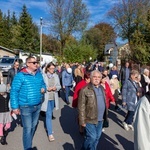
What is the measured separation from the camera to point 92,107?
4102 mm

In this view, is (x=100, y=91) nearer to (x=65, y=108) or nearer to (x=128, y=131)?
(x=128, y=131)

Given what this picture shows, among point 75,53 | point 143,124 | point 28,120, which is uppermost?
point 75,53

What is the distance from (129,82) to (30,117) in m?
3.35

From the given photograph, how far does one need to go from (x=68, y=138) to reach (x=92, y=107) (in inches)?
85.9

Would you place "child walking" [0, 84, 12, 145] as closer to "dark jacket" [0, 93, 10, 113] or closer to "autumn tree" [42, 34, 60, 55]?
"dark jacket" [0, 93, 10, 113]

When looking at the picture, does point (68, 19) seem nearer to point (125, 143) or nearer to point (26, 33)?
point (26, 33)

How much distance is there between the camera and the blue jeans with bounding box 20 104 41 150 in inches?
174

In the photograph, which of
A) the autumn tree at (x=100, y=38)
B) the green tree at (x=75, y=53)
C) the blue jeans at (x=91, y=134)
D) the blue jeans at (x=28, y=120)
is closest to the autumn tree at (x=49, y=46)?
the green tree at (x=75, y=53)

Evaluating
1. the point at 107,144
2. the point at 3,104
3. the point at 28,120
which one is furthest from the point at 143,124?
the point at 3,104

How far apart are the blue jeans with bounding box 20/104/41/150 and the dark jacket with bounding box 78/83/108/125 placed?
944 mm

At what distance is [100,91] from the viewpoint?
13.9 ft

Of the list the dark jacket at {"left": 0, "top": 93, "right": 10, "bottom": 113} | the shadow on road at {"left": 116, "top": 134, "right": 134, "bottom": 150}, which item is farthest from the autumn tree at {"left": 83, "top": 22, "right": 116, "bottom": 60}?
the dark jacket at {"left": 0, "top": 93, "right": 10, "bottom": 113}

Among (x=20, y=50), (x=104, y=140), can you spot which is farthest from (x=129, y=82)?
(x=20, y=50)

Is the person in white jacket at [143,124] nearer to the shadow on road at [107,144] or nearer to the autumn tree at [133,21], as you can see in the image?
the shadow on road at [107,144]
